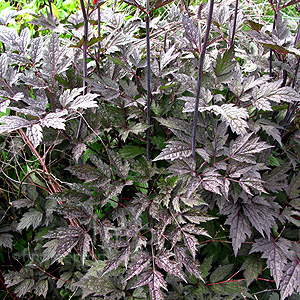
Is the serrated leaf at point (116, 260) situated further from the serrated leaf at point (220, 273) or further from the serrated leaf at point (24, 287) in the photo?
the serrated leaf at point (24, 287)

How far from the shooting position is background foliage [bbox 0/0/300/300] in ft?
3.89

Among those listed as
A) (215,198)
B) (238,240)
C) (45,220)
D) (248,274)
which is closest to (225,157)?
(215,198)

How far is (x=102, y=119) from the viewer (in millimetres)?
1358

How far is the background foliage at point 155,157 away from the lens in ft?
3.89

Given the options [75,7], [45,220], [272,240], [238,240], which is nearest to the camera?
[238,240]

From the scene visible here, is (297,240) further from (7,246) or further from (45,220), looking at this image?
(7,246)

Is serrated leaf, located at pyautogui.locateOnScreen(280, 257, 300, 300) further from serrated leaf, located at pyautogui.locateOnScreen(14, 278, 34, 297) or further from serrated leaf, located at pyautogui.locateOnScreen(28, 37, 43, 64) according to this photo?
serrated leaf, located at pyautogui.locateOnScreen(28, 37, 43, 64)

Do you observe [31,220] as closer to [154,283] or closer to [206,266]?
[154,283]

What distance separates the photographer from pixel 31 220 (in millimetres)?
1625

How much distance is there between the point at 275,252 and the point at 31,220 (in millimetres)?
1326

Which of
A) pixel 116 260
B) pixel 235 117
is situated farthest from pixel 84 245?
pixel 235 117

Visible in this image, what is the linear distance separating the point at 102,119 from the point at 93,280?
829mm

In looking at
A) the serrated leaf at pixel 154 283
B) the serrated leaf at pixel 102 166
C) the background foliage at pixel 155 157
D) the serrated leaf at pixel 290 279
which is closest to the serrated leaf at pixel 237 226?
the background foliage at pixel 155 157

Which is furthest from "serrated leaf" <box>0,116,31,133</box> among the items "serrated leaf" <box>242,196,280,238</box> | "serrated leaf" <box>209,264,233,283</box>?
"serrated leaf" <box>209,264,233,283</box>
